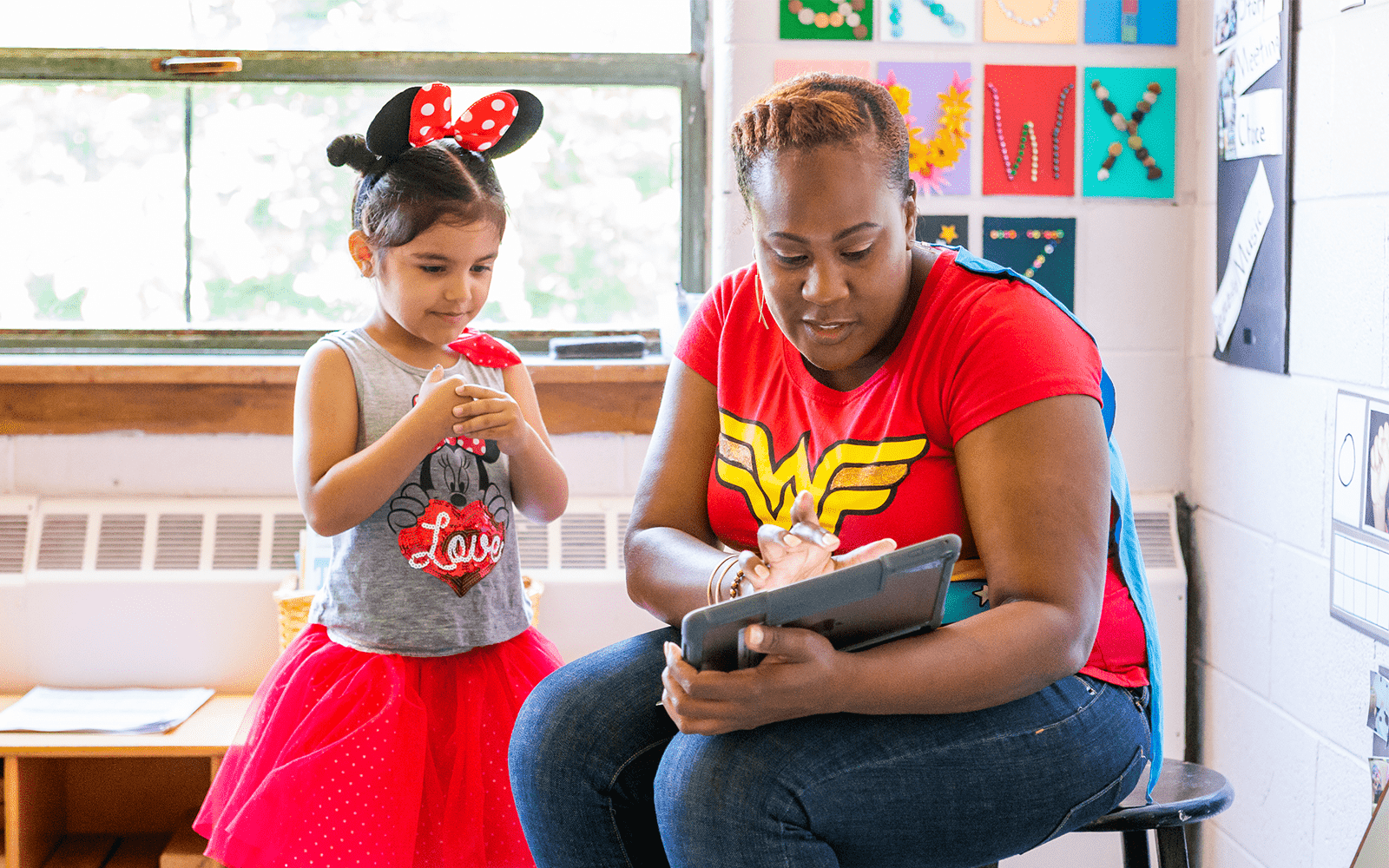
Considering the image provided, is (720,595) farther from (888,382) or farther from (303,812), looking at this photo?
(303,812)

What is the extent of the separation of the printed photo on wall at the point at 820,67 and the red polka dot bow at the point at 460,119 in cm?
65

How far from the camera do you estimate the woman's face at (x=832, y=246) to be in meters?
1.09

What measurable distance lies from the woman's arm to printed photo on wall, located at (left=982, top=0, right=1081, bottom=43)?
1.27 m

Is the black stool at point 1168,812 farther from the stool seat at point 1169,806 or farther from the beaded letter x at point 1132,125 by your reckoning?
the beaded letter x at point 1132,125

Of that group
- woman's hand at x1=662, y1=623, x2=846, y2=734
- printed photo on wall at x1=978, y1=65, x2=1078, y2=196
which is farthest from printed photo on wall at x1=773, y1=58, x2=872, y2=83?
woman's hand at x1=662, y1=623, x2=846, y2=734

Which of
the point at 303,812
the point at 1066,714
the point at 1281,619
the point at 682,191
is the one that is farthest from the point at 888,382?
the point at 682,191

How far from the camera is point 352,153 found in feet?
5.26

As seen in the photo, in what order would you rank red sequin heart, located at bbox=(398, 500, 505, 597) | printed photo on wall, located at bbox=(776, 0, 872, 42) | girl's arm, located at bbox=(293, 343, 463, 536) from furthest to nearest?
printed photo on wall, located at bbox=(776, 0, 872, 42), red sequin heart, located at bbox=(398, 500, 505, 597), girl's arm, located at bbox=(293, 343, 463, 536)

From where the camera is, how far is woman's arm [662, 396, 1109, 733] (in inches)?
37.1

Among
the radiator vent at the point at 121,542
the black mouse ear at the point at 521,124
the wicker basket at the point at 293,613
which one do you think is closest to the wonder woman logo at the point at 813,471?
the black mouse ear at the point at 521,124

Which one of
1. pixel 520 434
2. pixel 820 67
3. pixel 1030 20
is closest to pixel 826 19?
pixel 820 67

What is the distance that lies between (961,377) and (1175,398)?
1234 millimetres

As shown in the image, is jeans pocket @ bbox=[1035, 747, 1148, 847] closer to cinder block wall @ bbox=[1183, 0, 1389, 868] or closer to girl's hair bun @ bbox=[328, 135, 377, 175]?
cinder block wall @ bbox=[1183, 0, 1389, 868]

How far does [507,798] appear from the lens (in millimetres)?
1489
